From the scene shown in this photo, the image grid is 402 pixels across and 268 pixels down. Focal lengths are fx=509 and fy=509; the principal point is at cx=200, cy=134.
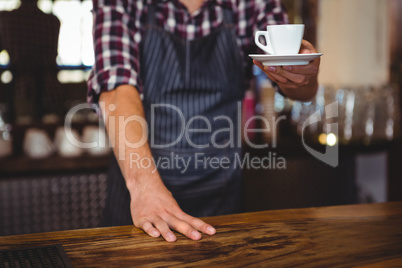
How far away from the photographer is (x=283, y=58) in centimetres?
103

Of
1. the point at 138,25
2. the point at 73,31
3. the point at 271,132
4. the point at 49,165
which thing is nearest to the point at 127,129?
the point at 138,25

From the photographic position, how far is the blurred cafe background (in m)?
2.50

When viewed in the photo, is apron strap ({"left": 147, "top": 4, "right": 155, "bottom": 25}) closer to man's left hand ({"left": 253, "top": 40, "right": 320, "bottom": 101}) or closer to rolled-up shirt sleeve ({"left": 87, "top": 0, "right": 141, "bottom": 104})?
rolled-up shirt sleeve ({"left": 87, "top": 0, "right": 141, "bottom": 104})

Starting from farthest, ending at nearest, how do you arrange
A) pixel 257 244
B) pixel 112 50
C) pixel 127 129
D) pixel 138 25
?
pixel 138 25, pixel 112 50, pixel 127 129, pixel 257 244

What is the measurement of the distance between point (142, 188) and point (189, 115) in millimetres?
491

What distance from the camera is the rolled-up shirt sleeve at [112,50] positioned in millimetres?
1405

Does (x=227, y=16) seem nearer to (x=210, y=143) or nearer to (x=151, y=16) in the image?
(x=151, y=16)

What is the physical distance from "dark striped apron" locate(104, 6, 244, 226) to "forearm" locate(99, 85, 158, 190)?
0.73 feet

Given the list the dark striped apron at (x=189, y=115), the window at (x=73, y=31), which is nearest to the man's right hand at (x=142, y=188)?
the dark striped apron at (x=189, y=115)

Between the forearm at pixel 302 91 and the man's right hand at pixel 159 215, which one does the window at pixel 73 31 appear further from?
the man's right hand at pixel 159 215

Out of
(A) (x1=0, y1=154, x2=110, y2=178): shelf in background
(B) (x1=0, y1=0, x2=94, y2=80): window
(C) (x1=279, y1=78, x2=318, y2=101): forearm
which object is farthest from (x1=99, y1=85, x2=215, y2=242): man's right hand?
(B) (x1=0, y1=0, x2=94, y2=80): window

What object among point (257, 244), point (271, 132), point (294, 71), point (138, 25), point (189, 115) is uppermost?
point (138, 25)

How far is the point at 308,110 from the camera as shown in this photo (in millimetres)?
2973

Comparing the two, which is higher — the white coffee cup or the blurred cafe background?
the white coffee cup
